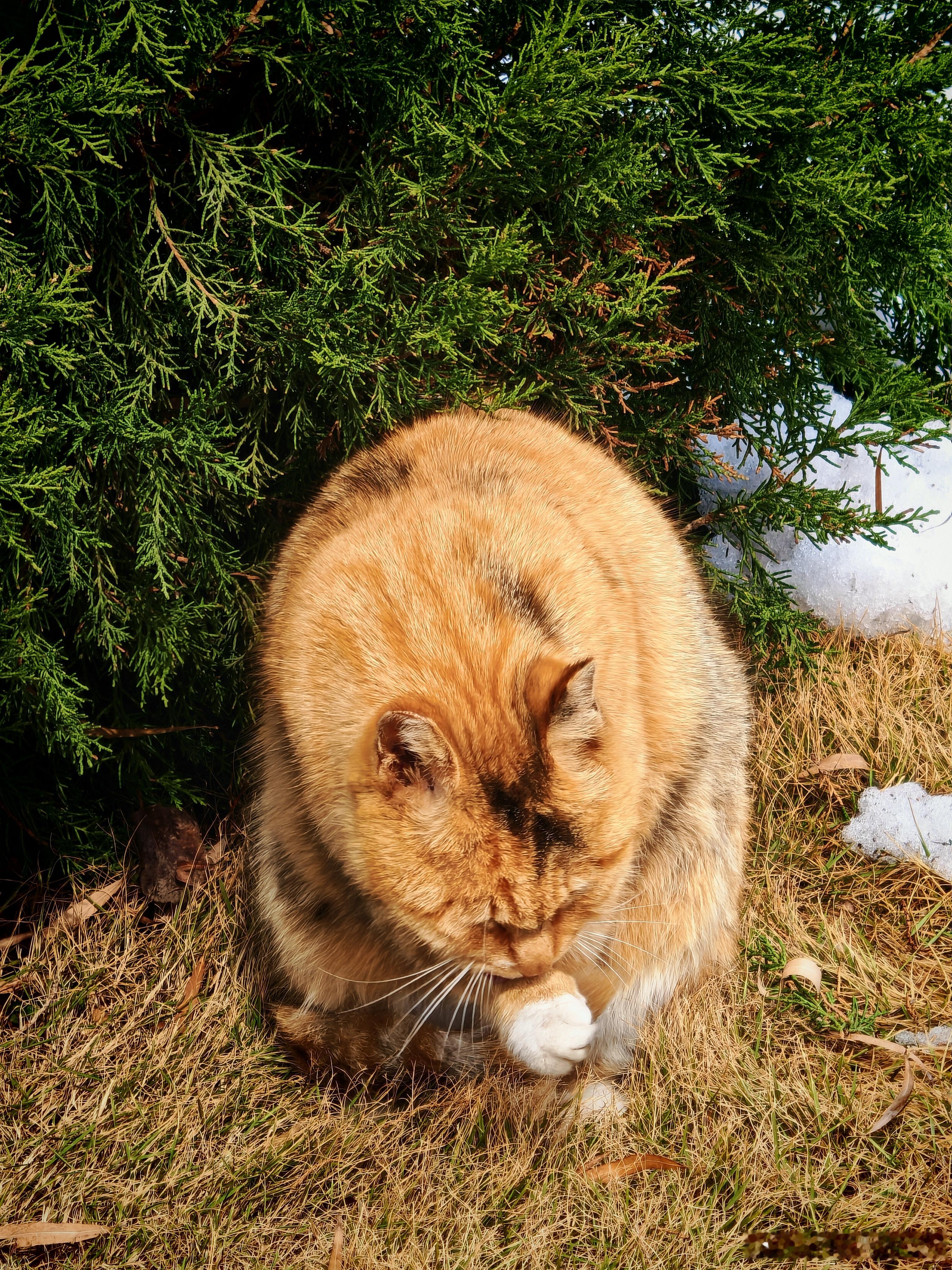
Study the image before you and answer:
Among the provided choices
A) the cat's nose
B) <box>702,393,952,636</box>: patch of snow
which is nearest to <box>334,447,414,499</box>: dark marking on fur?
the cat's nose

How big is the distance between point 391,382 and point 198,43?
88 centimetres

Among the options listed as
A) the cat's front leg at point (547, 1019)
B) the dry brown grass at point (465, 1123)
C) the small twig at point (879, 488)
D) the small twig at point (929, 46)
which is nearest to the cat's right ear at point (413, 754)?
the cat's front leg at point (547, 1019)

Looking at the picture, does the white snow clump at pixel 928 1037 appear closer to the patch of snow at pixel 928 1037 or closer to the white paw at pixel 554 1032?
the patch of snow at pixel 928 1037

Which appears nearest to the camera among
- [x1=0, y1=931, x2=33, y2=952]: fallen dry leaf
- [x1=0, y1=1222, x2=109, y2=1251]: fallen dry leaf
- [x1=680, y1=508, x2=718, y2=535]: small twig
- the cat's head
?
the cat's head

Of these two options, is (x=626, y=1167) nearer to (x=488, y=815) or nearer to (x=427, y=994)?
(x=427, y=994)

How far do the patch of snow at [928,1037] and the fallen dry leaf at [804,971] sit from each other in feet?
0.74

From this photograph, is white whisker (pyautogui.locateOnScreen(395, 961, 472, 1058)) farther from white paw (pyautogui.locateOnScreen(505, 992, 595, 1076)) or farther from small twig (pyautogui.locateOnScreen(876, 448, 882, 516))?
small twig (pyautogui.locateOnScreen(876, 448, 882, 516))

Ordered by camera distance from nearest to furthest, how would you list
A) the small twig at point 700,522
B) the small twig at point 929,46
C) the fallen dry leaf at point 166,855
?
the fallen dry leaf at point 166,855, the small twig at point 929,46, the small twig at point 700,522

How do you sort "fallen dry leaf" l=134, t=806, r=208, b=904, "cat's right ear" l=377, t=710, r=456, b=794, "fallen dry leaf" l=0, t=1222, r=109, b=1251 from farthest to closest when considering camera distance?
"fallen dry leaf" l=134, t=806, r=208, b=904 → "fallen dry leaf" l=0, t=1222, r=109, b=1251 → "cat's right ear" l=377, t=710, r=456, b=794

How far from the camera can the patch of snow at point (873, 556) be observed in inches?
142

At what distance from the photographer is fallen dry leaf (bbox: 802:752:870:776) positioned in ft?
10.4

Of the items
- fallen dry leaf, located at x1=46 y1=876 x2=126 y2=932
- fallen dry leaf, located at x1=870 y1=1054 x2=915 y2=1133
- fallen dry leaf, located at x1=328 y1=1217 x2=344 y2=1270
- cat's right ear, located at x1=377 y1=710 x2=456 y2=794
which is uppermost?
cat's right ear, located at x1=377 y1=710 x2=456 y2=794

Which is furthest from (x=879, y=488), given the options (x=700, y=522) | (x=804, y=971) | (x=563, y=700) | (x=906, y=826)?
(x=563, y=700)

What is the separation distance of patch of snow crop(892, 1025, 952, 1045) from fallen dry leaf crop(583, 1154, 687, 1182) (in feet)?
2.16
